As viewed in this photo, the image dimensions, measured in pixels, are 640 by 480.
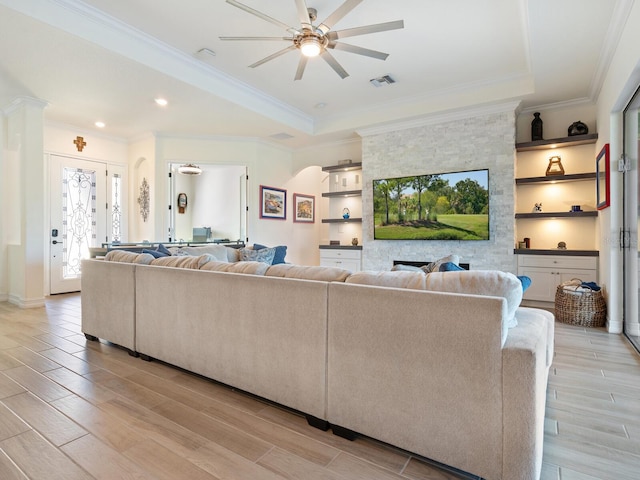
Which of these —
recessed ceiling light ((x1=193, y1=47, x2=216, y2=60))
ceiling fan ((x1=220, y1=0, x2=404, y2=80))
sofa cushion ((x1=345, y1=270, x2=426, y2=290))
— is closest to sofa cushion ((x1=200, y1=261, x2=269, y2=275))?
sofa cushion ((x1=345, y1=270, x2=426, y2=290))

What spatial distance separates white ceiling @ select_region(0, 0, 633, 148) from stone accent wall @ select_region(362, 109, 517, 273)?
13.6 inches

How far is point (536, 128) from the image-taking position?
4914 millimetres

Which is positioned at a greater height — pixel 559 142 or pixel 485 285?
pixel 559 142

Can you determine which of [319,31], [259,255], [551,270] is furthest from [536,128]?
[259,255]

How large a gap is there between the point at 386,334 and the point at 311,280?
50 cm

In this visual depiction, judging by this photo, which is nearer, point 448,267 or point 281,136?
point 448,267

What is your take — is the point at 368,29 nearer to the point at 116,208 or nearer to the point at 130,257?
the point at 130,257

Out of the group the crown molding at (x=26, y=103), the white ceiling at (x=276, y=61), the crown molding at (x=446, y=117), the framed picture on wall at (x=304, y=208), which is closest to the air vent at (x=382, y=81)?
the white ceiling at (x=276, y=61)

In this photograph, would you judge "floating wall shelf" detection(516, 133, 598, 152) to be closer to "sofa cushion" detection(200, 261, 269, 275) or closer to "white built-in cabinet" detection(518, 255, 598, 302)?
"white built-in cabinet" detection(518, 255, 598, 302)

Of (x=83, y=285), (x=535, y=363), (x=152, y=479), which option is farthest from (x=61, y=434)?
(x=535, y=363)

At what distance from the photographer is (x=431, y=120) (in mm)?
5395

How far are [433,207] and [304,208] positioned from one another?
323 centimetres

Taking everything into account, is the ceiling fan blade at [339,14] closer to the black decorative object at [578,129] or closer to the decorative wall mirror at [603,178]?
the decorative wall mirror at [603,178]

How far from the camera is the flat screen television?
5035 mm
